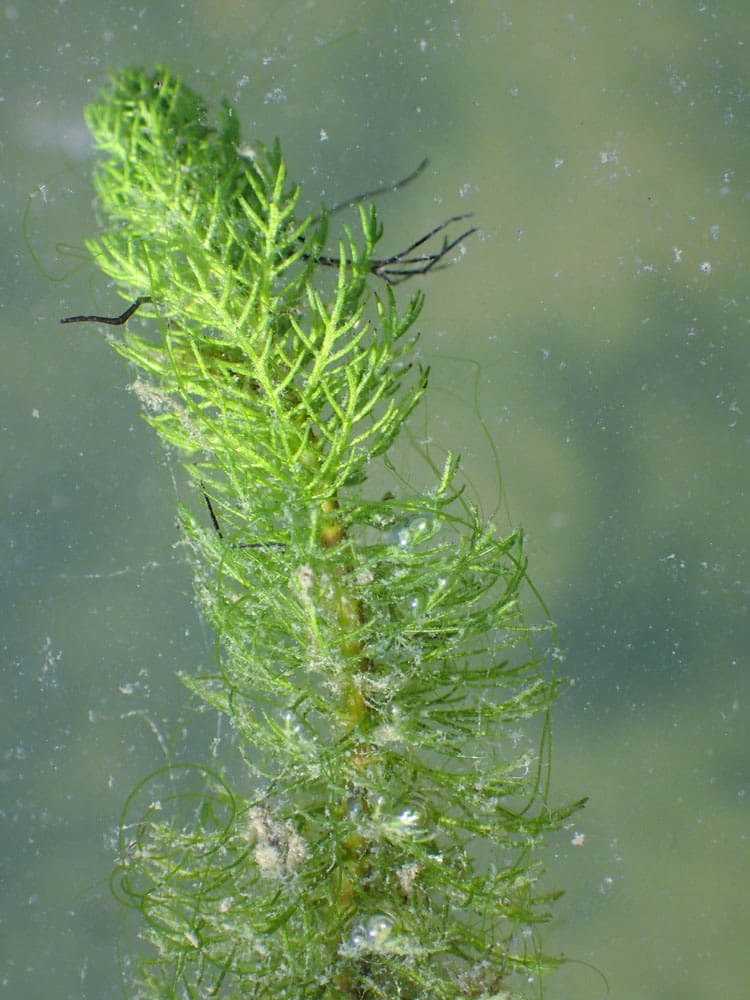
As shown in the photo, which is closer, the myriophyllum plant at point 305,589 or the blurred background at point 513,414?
the myriophyllum plant at point 305,589

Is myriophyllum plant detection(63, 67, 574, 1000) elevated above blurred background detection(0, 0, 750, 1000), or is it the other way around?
blurred background detection(0, 0, 750, 1000)

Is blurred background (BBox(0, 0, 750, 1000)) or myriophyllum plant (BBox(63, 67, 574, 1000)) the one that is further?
blurred background (BBox(0, 0, 750, 1000))

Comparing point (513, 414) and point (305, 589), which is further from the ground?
point (513, 414)

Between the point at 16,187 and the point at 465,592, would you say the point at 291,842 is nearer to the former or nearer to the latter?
the point at 465,592

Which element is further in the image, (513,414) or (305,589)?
(513,414)

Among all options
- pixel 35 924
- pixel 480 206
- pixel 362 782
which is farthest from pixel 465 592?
pixel 35 924
